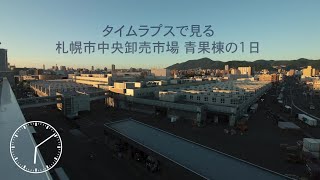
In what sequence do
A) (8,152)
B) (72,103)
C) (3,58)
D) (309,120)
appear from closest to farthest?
(8,152) < (309,120) < (72,103) < (3,58)

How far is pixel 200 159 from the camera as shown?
41.9 feet

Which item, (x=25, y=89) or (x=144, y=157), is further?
(x=25, y=89)

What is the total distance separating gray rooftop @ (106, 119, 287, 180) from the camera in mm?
10961

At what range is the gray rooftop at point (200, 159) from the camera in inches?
432

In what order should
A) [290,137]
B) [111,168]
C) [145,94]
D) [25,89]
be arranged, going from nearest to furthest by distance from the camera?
[111,168], [290,137], [145,94], [25,89]

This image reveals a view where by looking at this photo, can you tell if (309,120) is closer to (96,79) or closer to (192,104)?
(192,104)

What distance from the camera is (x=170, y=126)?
29219mm

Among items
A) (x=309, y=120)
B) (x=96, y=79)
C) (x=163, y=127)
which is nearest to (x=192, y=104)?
(x=163, y=127)

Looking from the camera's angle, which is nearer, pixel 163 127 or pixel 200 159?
pixel 200 159

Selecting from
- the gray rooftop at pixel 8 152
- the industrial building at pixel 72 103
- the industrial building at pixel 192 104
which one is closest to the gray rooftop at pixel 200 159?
the gray rooftop at pixel 8 152

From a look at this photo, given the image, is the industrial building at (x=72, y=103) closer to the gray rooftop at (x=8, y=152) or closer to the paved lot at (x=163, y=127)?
the paved lot at (x=163, y=127)

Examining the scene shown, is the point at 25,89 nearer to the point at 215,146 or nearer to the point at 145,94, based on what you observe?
the point at 145,94

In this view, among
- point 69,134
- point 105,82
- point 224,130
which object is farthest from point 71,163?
point 105,82

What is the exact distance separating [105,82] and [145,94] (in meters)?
23.4
